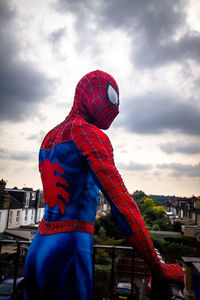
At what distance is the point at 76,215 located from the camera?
163 cm

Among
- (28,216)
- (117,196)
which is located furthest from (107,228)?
(117,196)

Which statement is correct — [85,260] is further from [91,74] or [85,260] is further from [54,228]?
[91,74]

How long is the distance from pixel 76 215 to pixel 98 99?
946mm

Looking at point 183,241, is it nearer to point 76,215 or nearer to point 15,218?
point 15,218

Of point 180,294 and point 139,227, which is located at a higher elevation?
point 139,227

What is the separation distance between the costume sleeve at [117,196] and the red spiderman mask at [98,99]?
34cm

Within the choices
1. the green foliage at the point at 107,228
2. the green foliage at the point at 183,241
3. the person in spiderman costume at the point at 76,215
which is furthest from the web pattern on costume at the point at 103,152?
the green foliage at the point at 183,241

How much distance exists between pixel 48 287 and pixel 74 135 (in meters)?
1.05

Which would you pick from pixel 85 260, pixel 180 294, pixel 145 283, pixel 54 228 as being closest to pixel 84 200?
pixel 54 228

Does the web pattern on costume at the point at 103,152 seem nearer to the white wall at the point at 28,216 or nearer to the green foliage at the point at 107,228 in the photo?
the green foliage at the point at 107,228

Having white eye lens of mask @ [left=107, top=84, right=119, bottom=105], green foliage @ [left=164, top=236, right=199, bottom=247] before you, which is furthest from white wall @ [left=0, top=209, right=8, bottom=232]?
white eye lens of mask @ [left=107, top=84, right=119, bottom=105]

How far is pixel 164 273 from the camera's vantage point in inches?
55.2

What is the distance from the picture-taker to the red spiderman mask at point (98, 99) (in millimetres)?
1932

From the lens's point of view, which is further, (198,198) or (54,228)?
(198,198)
